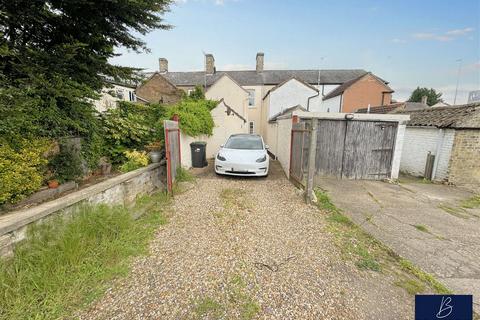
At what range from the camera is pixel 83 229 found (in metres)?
2.88

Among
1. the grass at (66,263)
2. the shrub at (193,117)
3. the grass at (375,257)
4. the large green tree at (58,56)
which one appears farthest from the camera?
the shrub at (193,117)

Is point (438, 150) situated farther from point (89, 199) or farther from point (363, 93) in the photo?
point (363, 93)

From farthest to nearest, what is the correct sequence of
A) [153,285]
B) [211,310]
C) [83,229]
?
[83,229] < [153,285] < [211,310]

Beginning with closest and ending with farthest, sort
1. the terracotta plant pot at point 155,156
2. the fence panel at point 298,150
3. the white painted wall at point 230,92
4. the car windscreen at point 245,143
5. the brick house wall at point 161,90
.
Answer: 1. the terracotta plant pot at point 155,156
2. the fence panel at point 298,150
3. the car windscreen at point 245,143
4. the white painted wall at point 230,92
5. the brick house wall at point 161,90

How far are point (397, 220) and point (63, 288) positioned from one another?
5652 millimetres

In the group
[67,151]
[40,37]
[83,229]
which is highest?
[40,37]

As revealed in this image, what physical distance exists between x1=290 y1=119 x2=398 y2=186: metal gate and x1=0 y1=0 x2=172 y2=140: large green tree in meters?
6.07

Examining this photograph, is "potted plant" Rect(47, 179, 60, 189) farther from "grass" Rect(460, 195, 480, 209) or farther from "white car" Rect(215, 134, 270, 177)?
"grass" Rect(460, 195, 480, 209)

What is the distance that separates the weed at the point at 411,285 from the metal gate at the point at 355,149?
4.55m

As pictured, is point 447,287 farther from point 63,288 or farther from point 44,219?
point 44,219

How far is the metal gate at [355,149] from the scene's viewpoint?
279 inches

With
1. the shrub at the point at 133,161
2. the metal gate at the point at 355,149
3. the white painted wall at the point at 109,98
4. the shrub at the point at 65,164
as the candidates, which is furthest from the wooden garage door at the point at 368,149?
the shrub at the point at 65,164

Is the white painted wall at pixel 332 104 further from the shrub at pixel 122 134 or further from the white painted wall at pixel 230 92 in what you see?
the shrub at pixel 122 134

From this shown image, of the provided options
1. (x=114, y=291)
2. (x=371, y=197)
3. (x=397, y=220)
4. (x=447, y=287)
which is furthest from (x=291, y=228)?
(x=371, y=197)
